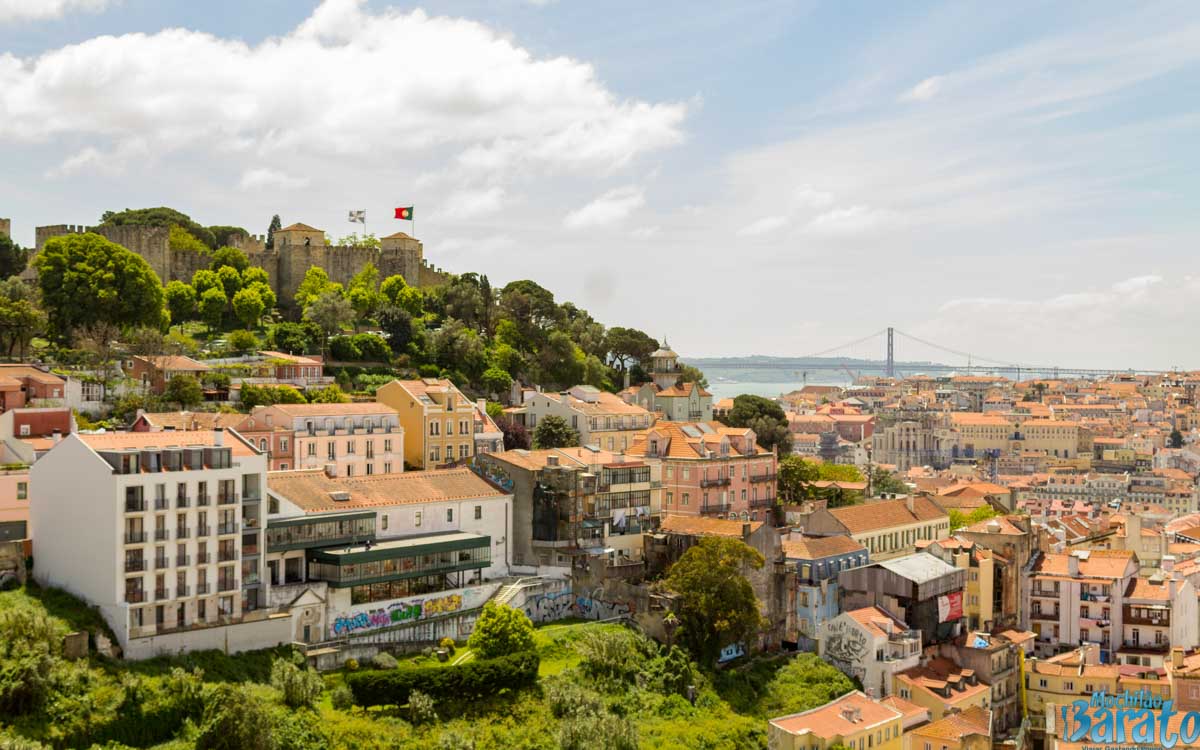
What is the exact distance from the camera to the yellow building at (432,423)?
168ft

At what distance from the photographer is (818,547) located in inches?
1858

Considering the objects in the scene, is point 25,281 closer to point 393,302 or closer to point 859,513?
point 393,302

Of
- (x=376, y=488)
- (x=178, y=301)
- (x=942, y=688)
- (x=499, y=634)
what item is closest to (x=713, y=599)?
(x=499, y=634)

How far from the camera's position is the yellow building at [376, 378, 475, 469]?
51188 mm

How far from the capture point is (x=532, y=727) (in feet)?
113

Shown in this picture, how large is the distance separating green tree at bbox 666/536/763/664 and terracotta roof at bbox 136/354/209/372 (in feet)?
83.7

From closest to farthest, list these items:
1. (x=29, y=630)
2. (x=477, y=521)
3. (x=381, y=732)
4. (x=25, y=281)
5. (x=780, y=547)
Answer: (x=29, y=630)
(x=381, y=732)
(x=477, y=521)
(x=780, y=547)
(x=25, y=281)

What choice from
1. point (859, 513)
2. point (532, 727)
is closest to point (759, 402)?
point (859, 513)

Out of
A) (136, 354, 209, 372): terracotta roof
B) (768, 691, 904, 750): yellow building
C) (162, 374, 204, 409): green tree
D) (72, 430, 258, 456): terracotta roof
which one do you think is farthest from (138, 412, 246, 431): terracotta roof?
(768, 691, 904, 750): yellow building

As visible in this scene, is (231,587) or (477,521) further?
(477,521)

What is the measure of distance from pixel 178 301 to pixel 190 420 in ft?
79.9

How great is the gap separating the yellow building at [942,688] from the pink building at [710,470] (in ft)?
37.2

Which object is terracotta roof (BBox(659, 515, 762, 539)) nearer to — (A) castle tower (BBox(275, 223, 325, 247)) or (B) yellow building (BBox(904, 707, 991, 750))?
(B) yellow building (BBox(904, 707, 991, 750))

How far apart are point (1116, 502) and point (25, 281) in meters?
94.9
